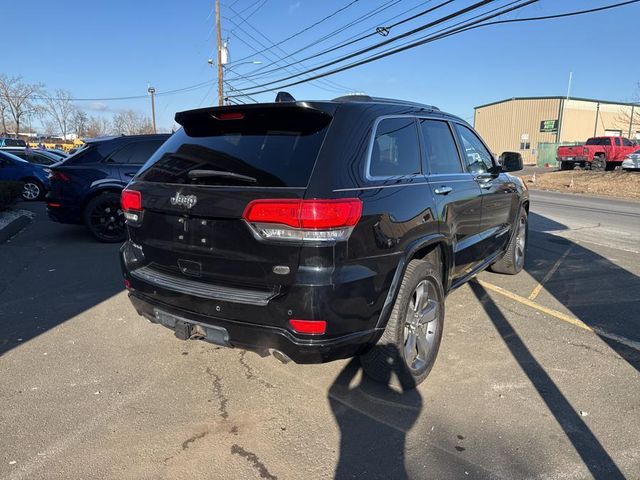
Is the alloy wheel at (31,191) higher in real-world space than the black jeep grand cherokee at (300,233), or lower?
lower

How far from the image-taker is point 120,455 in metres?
2.61

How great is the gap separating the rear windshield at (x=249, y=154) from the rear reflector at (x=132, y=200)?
0.47 ft

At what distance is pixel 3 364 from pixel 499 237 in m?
4.82

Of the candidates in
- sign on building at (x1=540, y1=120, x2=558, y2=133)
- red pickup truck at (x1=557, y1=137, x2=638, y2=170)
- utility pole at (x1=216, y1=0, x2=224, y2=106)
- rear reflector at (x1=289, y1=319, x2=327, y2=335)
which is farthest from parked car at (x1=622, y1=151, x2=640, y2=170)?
rear reflector at (x1=289, y1=319, x2=327, y2=335)

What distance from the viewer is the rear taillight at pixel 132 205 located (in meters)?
3.26

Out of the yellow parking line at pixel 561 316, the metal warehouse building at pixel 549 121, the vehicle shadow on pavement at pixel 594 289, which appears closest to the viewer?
the yellow parking line at pixel 561 316

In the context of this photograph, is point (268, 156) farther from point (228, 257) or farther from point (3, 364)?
point (3, 364)

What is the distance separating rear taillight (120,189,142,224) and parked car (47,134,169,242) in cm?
473

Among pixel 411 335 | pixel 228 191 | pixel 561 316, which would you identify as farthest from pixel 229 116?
pixel 561 316

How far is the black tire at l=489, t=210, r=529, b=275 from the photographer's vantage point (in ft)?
19.3

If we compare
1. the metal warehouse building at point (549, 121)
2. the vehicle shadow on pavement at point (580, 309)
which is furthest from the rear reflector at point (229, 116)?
the metal warehouse building at point (549, 121)

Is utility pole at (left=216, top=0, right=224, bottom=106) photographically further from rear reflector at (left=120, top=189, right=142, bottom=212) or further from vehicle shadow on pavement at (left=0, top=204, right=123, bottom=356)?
rear reflector at (left=120, top=189, right=142, bottom=212)

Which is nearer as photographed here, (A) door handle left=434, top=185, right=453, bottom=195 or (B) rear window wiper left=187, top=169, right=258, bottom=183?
(B) rear window wiper left=187, top=169, right=258, bottom=183

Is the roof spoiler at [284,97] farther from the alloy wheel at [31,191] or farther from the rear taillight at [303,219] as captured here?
the alloy wheel at [31,191]
